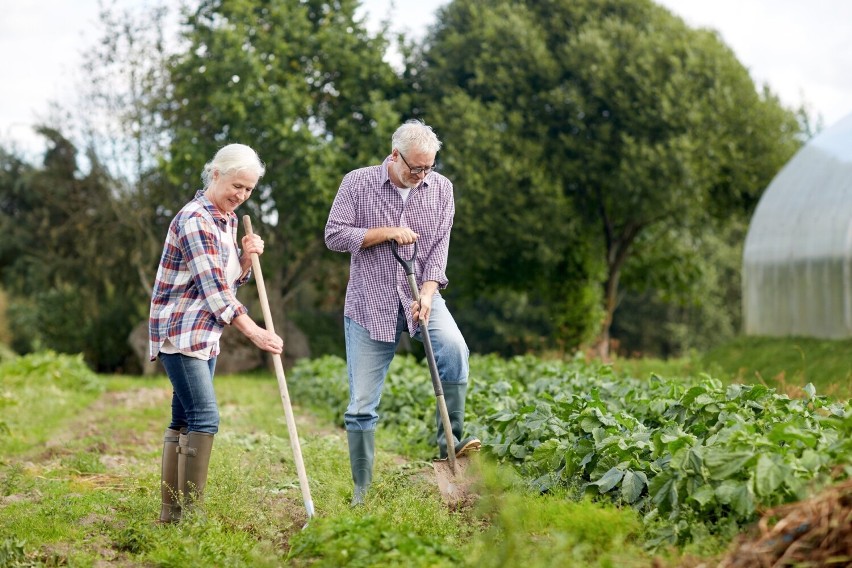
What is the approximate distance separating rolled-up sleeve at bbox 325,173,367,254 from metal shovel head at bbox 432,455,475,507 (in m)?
1.27

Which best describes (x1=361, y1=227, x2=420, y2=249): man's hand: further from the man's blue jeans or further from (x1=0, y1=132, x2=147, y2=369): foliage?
(x1=0, y1=132, x2=147, y2=369): foliage

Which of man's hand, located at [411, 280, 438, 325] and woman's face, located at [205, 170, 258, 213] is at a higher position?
woman's face, located at [205, 170, 258, 213]

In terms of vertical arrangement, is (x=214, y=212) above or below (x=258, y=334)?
above

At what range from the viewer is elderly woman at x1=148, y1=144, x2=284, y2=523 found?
466 centimetres

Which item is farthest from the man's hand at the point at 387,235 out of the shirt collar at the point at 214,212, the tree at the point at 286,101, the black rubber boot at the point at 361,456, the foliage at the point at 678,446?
the tree at the point at 286,101

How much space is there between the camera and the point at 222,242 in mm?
4777

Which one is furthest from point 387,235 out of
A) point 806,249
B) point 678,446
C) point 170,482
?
point 806,249

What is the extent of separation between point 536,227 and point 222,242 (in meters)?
13.2

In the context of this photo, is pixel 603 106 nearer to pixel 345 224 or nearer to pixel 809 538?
pixel 345 224

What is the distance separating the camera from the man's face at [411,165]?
506 cm

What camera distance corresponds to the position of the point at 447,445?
205 inches

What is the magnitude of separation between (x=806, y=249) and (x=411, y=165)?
35.7 ft

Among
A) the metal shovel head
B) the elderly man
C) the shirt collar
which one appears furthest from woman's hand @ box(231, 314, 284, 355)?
the metal shovel head

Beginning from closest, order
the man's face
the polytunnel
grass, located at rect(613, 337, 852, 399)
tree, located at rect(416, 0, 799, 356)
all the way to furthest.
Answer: the man's face → grass, located at rect(613, 337, 852, 399) → the polytunnel → tree, located at rect(416, 0, 799, 356)
